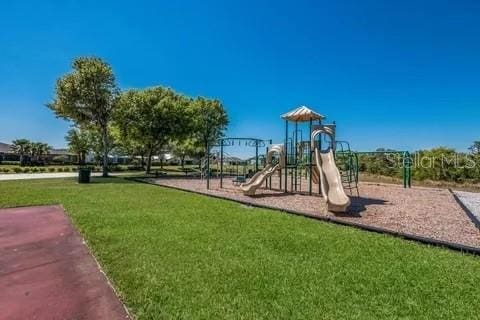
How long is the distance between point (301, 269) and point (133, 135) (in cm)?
2295

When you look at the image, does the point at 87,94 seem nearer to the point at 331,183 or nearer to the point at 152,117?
the point at 152,117

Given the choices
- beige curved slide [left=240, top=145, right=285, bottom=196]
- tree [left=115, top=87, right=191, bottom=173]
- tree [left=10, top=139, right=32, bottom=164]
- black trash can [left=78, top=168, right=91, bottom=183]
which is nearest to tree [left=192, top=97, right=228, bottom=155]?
tree [left=115, top=87, right=191, bottom=173]

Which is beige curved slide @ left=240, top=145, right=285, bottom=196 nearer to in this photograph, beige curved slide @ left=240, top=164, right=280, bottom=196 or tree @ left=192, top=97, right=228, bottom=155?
beige curved slide @ left=240, top=164, right=280, bottom=196

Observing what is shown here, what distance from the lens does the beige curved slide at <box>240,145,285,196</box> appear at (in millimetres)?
11462

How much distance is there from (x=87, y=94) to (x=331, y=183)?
17093mm

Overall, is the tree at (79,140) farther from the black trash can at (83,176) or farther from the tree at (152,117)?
the black trash can at (83,176)

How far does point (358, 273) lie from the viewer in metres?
3.84

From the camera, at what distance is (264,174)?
40.0ft

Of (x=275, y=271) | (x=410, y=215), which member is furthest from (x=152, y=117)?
(x=275, y=271)

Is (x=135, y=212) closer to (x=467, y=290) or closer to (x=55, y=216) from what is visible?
(x=55, y=216)

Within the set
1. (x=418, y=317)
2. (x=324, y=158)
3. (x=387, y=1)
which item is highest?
(x=387, y=1)

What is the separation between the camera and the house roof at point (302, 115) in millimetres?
11672

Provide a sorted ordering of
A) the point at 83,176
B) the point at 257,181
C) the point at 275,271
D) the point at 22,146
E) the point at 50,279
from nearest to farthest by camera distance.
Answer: the point at 50,279, the point at 275,271, the point at 257,181, the point at 83,176, the point at 22,146

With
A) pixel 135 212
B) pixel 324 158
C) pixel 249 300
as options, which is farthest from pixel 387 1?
pixel 249 300
